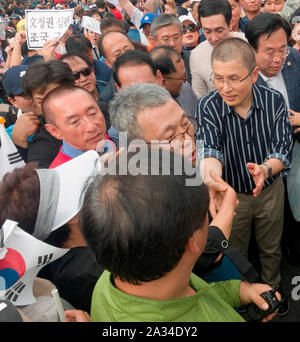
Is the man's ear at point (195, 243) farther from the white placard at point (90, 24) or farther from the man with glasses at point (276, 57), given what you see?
the white placard at point (90, 24)

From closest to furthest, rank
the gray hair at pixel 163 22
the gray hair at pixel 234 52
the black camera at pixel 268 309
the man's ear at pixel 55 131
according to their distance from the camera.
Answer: the black camera at pixel 268 309
the gray hair at pixel 234 52
the man's ear at pixel 55 131
the gray hair at pixel 163 22

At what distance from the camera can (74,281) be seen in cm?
131

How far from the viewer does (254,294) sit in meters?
1.20

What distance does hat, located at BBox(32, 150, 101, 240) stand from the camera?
120cm

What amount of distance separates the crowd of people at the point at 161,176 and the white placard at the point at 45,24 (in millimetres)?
117

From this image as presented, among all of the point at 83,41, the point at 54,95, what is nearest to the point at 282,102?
the point at 54,95

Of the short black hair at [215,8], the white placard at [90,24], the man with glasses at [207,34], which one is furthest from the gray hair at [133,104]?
the white placard at [90,24]

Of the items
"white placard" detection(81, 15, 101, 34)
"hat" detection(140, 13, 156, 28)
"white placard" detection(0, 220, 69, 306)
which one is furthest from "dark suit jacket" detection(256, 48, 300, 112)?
"white placard" detection(81, 15, 101, 34)

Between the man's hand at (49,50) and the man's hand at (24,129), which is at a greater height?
the man's hand at (49,50)

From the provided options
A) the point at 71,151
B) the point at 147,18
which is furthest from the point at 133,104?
the point at 147,18

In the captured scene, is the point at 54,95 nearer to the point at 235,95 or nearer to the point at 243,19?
the point at 235,95

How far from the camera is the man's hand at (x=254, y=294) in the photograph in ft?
3.87

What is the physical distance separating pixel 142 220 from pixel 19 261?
464mm

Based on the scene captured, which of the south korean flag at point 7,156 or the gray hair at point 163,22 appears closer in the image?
the south korean flag at point 7,156
